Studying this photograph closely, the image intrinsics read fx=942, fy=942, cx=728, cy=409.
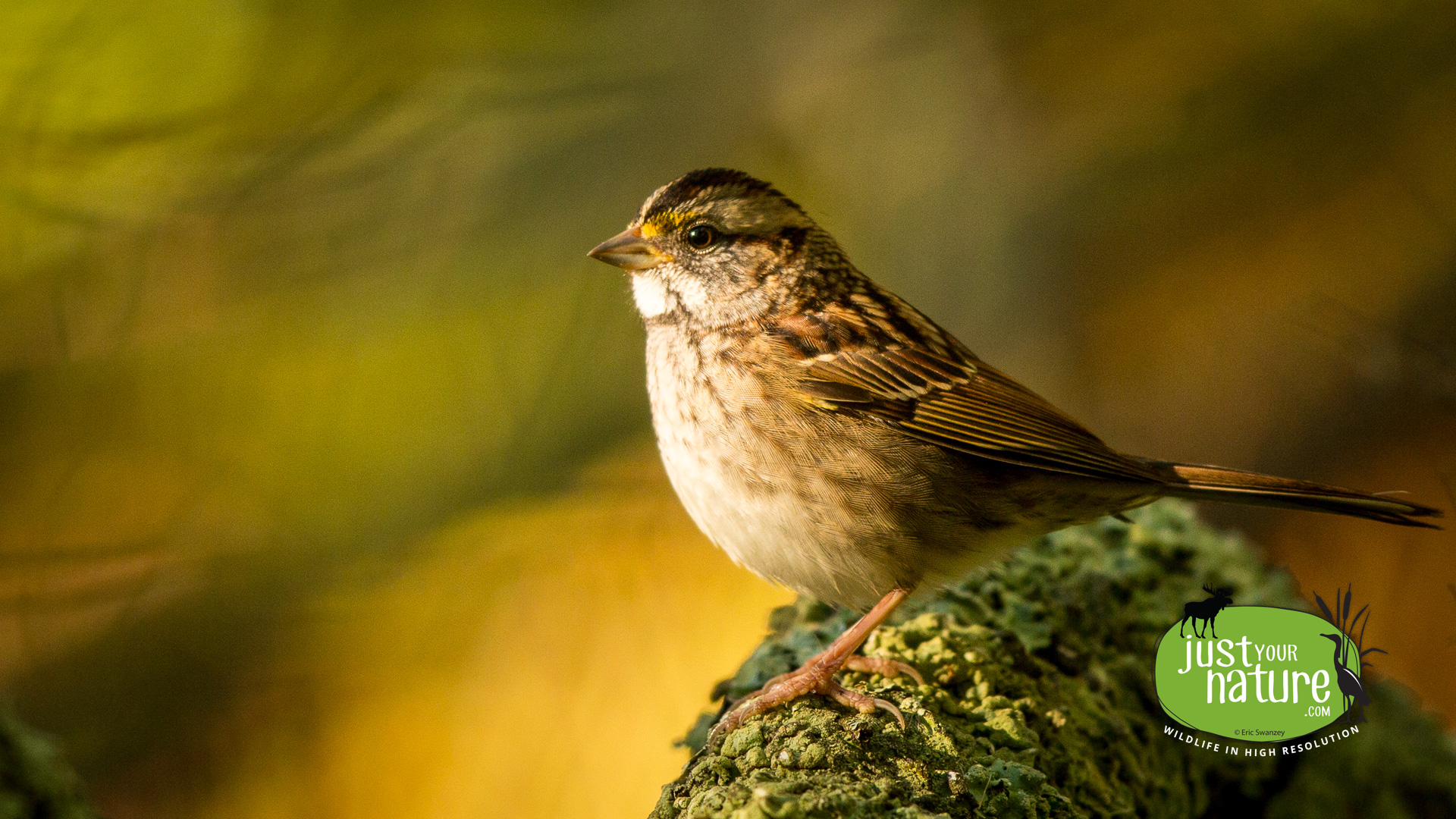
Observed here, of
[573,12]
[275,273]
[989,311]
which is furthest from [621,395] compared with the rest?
[989,311]

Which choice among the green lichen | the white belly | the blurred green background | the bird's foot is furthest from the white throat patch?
the bird's foot

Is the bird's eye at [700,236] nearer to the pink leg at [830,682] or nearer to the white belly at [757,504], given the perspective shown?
the white belly at [757,504]

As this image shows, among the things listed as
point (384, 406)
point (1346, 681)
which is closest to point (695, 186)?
point (384, 406)

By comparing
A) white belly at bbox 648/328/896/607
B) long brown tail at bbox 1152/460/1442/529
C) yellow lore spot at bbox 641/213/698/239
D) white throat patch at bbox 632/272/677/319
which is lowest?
long brown tail at bbox 1152/460/1442/529

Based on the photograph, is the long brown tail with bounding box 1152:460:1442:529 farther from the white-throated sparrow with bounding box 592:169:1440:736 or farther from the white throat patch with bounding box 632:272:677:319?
the white throat patch with bounding box 632:272:677:319

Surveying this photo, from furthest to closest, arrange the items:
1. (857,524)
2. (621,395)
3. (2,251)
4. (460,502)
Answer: (621,395), (460,502), (2,251), (857,524)

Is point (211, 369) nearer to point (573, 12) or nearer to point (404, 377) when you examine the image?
point (404, 377)

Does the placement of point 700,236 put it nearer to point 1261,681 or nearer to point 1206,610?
point 1206,610

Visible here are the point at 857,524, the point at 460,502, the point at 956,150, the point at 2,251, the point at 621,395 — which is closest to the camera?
the point at 857,524
